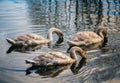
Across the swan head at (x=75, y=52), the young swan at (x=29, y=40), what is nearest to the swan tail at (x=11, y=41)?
the young swan at (x=29, y=40)

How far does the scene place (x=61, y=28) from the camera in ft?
52.3

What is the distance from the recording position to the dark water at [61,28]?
10359mm

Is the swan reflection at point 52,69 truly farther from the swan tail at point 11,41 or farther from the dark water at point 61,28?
the swan tail at point 11,41

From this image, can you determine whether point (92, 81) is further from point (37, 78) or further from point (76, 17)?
point (76, 17)

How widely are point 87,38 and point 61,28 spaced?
7.09ft

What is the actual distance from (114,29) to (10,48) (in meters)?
4.71

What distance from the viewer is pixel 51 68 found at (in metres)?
11.1

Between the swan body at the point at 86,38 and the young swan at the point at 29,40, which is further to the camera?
the swan body at the point at 86,38

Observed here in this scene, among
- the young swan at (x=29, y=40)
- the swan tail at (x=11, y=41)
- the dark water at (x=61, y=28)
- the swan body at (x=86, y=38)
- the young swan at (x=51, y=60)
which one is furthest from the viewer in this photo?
the swan body at (x=86, y=38)

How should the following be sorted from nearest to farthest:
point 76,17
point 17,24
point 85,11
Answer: point 17,24 < point 76,17 < point 85,11

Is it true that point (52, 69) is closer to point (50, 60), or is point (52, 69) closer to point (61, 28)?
point (50, 60)

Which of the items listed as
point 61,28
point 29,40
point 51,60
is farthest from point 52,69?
point 61,28

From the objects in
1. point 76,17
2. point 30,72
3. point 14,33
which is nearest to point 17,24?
point 14,33

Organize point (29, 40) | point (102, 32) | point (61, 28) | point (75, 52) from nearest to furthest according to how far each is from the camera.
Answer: point (75, 52) < point (29, 40) < point (102, 32) < point (61, 28)
